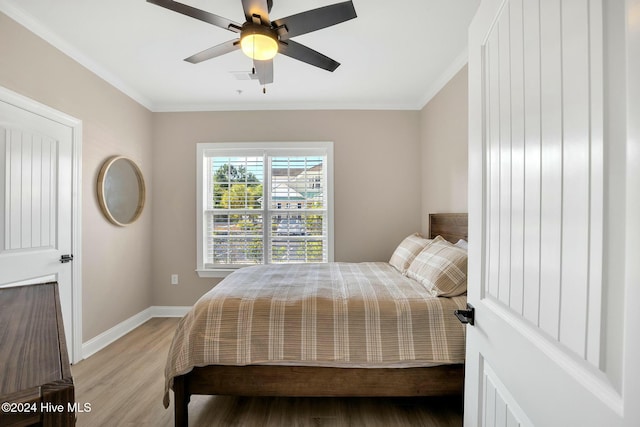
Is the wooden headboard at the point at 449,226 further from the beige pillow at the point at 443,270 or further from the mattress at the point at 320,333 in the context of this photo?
the mattress at the point at 320,333

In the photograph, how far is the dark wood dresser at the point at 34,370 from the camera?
0.55 metres

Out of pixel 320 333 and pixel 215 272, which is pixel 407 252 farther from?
pixel 215 272

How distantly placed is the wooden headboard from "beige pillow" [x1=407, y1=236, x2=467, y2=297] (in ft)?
1.02

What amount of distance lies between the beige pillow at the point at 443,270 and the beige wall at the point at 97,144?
2.91m

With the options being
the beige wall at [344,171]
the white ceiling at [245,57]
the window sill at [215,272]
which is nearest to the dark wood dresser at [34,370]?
the white ceiling at [245,57]

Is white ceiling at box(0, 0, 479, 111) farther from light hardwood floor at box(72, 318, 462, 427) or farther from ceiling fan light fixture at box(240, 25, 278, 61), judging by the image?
light hardwood floor at box(72, 318, 462, 427)

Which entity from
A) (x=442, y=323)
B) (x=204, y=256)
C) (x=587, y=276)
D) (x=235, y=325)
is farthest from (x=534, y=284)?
(x=204, y=256)

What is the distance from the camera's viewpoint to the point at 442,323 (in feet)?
5.55

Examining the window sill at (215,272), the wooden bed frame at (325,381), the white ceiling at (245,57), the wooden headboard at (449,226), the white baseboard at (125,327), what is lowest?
the white baseboard at (125,327)

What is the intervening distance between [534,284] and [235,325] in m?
1.52

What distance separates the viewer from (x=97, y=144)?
272cm

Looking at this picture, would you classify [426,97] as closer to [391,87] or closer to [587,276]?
[391,87]

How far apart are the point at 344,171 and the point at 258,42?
2075mm

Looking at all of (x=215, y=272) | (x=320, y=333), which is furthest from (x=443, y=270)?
(x=215, y=272)
